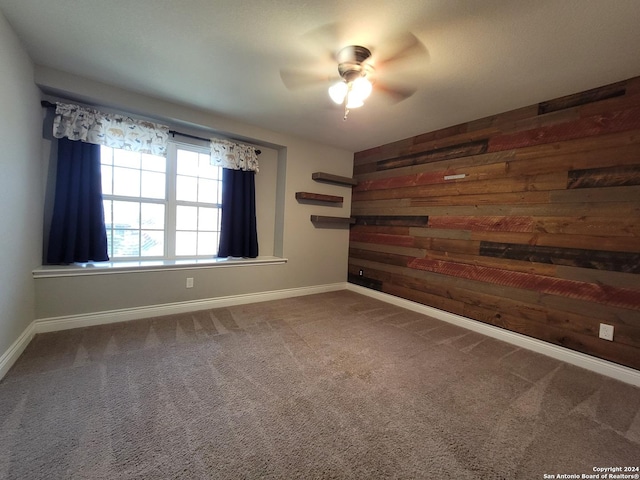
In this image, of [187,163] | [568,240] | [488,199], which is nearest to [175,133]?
[187,163]

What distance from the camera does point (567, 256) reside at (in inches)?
91.0

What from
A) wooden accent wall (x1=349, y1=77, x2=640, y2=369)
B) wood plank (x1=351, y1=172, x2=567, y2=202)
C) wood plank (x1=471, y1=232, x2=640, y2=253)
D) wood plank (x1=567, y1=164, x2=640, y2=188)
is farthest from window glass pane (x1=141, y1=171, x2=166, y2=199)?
wood plank (x1=567, y1=164, x2=640, y2=188)

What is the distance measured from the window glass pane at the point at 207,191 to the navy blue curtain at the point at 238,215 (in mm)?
192

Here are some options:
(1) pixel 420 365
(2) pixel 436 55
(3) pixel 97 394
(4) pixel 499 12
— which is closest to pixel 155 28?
(2) pixel 436 55

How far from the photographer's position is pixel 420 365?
7.10 ft

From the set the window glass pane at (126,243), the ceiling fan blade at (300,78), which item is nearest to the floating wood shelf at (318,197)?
the ceiling fan blade at (300,78)

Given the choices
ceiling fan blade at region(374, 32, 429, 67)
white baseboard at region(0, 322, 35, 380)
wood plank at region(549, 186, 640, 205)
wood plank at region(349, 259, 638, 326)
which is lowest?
white baseboard at region(0, 322, 35, 380)

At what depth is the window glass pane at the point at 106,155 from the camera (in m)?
2.78

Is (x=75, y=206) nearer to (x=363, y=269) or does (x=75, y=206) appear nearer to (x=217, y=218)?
(x=217, y=218)

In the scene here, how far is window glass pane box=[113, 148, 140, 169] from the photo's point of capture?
9.39ft

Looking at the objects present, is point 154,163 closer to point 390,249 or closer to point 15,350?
point 15,350

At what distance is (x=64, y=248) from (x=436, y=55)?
12.2ft

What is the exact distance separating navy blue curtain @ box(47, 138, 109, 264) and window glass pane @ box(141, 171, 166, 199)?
42cm

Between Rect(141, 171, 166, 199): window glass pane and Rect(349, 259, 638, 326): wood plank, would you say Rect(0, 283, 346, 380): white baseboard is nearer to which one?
Rect(141, 171, 166, 199): window glass pane
